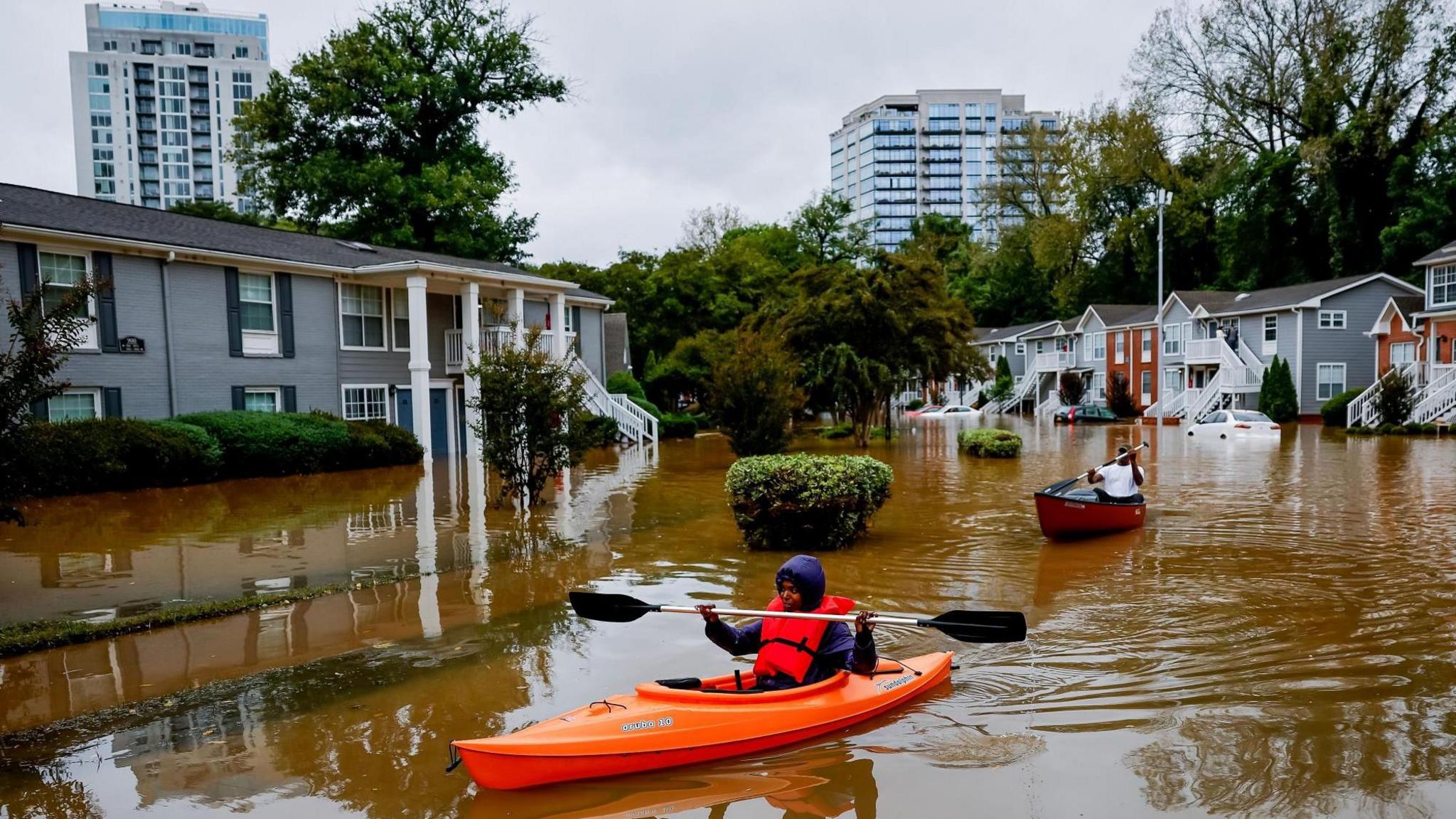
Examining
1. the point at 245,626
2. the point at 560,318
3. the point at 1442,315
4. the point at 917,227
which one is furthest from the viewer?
the point at 917,227

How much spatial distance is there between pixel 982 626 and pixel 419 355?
797 inches

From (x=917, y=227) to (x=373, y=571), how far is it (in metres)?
85.6

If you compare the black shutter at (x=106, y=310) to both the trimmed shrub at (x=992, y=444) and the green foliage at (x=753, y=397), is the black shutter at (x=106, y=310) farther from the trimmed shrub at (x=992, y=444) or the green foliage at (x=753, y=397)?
the trimmed shrub at (x=992, y=444)

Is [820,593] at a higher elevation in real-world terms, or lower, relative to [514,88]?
lower

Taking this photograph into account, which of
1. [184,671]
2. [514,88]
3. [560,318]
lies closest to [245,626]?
[184,671]

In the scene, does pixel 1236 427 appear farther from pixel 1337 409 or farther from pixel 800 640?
→ pixel 800 640

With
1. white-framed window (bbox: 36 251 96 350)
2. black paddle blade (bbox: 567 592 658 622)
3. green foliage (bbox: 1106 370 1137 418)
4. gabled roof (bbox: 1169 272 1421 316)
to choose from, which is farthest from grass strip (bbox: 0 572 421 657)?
green foliage (bbox: 1106 370 1137 418)

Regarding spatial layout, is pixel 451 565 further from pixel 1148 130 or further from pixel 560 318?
pixel 1148 130

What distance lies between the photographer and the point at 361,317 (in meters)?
25.9

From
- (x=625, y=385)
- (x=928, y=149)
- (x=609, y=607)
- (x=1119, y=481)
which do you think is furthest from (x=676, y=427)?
(x=928, y=149)

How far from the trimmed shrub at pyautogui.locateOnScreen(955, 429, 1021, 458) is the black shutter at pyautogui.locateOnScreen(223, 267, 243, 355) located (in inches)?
786

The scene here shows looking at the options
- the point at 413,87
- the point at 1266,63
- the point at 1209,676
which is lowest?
the point at 1209,676

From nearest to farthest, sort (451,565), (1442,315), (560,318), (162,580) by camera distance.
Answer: (162,580) < (451,565) < (560,318) < (1442,315)

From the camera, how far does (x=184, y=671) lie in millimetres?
7832
